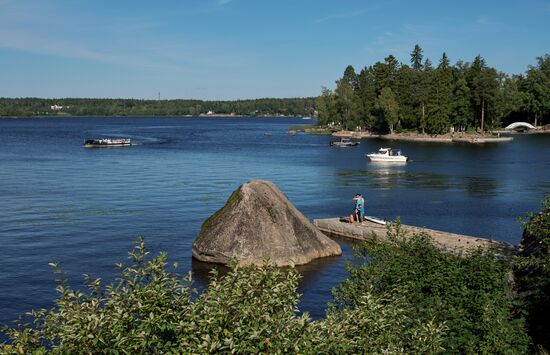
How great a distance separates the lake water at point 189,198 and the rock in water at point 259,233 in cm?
118

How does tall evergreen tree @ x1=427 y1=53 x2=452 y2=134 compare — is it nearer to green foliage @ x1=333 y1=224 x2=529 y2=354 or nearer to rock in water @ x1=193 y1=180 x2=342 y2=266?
rock in water @ x1=193 y1=180 x2=342 y2=266

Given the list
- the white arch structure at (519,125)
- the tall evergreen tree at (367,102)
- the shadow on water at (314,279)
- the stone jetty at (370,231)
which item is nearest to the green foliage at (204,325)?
the shadow on water at (314,279)

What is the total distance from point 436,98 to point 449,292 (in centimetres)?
14097

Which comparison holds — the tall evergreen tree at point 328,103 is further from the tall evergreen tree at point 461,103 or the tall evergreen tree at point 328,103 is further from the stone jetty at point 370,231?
→ the stone jetty at point 370,231

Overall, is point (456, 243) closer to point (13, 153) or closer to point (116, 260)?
point (116, 260)

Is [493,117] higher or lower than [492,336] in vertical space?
higher

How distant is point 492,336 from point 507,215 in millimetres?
38689

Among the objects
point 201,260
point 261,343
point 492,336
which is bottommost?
point 201,260

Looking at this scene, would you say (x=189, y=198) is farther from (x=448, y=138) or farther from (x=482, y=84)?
(x=482, y=84)

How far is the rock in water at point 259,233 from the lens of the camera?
33.9m

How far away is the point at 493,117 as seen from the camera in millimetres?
166875

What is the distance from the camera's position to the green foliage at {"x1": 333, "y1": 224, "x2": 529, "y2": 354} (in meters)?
15.1

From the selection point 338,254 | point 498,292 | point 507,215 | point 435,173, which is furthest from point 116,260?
→ point 435,173

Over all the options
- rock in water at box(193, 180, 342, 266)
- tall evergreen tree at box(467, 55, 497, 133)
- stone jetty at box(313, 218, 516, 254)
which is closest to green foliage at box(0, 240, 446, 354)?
rock in water at box(193, 180, 342, 266)
